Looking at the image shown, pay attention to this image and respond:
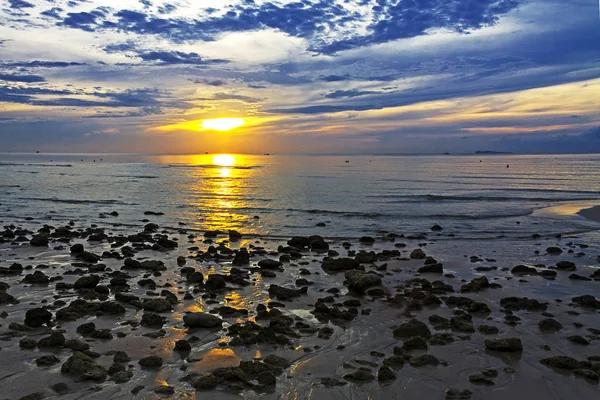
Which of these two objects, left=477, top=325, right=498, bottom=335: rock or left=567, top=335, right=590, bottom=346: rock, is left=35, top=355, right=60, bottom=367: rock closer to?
left=477, top=325, right=498, bottom=335: rock

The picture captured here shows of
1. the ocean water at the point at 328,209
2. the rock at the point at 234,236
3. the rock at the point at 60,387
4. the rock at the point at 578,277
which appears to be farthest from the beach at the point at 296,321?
the ocean water at the point at 328,209

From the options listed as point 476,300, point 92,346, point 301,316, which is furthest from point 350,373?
point 476,300

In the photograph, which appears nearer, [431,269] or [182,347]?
[182,347]

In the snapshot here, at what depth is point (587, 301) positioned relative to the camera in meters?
13.6

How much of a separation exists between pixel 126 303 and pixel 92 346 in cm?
312

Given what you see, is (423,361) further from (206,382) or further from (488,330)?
(206,382)

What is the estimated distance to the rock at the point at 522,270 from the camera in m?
17.6

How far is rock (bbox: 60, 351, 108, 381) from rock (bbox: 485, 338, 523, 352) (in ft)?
26.2

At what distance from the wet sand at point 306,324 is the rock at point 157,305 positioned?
3 centimetres

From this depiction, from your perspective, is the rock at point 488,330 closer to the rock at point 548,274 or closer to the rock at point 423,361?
the rock at point 423,361


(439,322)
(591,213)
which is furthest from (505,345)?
(591,213)

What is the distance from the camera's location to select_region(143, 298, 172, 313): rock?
12490 mm

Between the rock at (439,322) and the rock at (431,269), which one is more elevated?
the rock at (439,322)

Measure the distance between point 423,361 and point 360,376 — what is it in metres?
1.55
